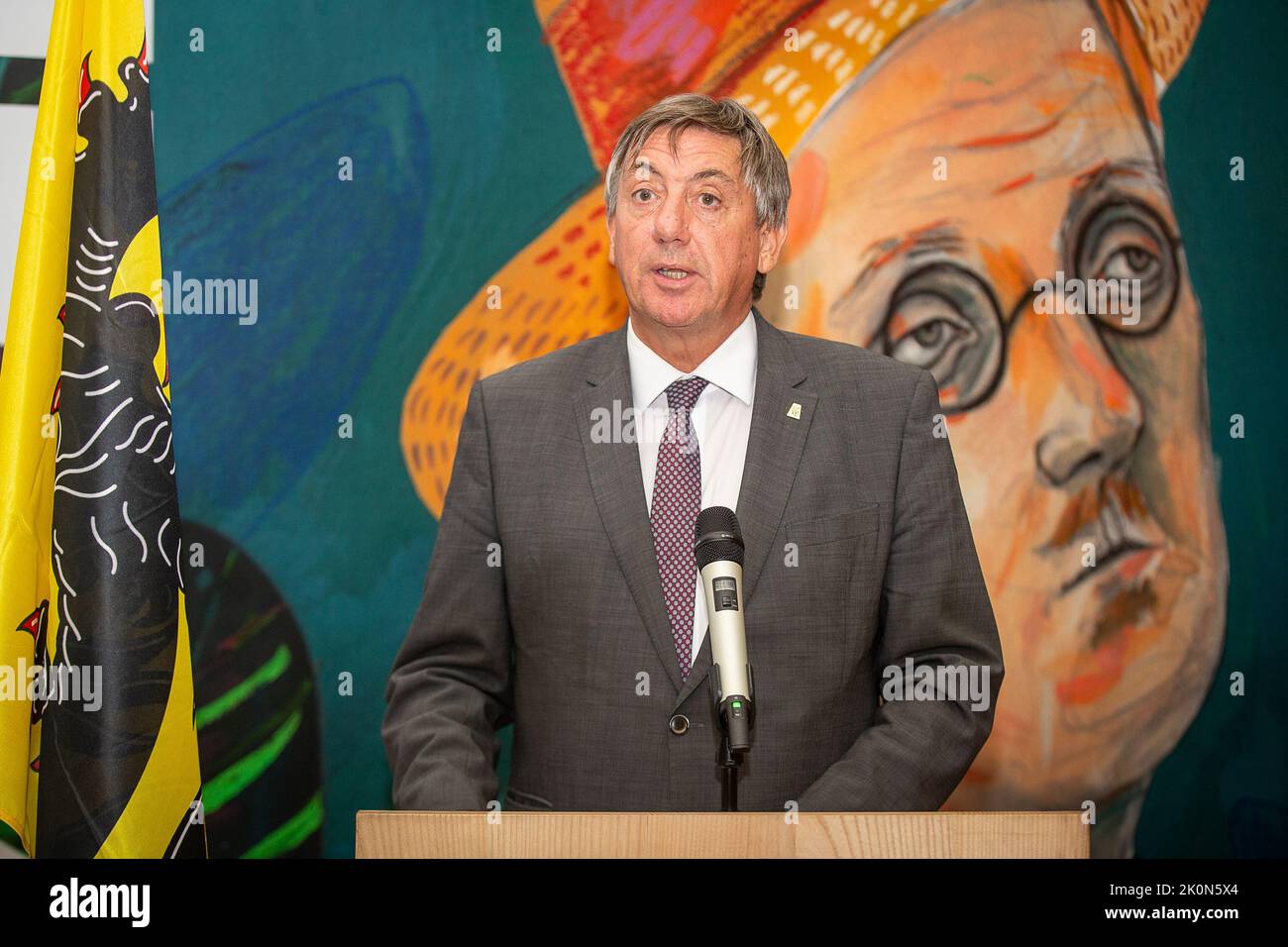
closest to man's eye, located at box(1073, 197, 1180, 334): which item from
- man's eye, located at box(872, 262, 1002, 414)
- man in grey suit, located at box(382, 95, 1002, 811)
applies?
man's eye, located at box(872, 262, 1002, 414)

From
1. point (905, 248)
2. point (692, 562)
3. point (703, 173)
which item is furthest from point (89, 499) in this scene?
point (905, 248)

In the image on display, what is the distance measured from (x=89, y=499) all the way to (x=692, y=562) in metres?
1.61

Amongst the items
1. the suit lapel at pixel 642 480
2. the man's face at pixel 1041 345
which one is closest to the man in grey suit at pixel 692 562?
the suit lapel at pixel 642 480

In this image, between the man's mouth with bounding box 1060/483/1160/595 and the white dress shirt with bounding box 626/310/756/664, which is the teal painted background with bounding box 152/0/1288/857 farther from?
the white dress shirt with bounding box 626/310/756/664

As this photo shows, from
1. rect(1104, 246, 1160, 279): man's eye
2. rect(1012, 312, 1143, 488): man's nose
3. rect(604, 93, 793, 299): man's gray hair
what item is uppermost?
rect(1104, 246, 1160, 279): man's eye

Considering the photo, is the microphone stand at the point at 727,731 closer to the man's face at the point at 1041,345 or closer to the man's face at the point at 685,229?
the man's face at the point at 685,229

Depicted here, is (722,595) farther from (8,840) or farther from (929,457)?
(8,840)

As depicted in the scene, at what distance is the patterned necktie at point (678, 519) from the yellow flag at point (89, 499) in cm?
143

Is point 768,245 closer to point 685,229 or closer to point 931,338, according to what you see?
point 685,229

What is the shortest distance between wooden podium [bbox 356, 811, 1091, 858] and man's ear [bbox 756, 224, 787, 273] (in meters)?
1.35

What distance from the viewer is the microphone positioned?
4.80 feet

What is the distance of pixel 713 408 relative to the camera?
7.79 ft
